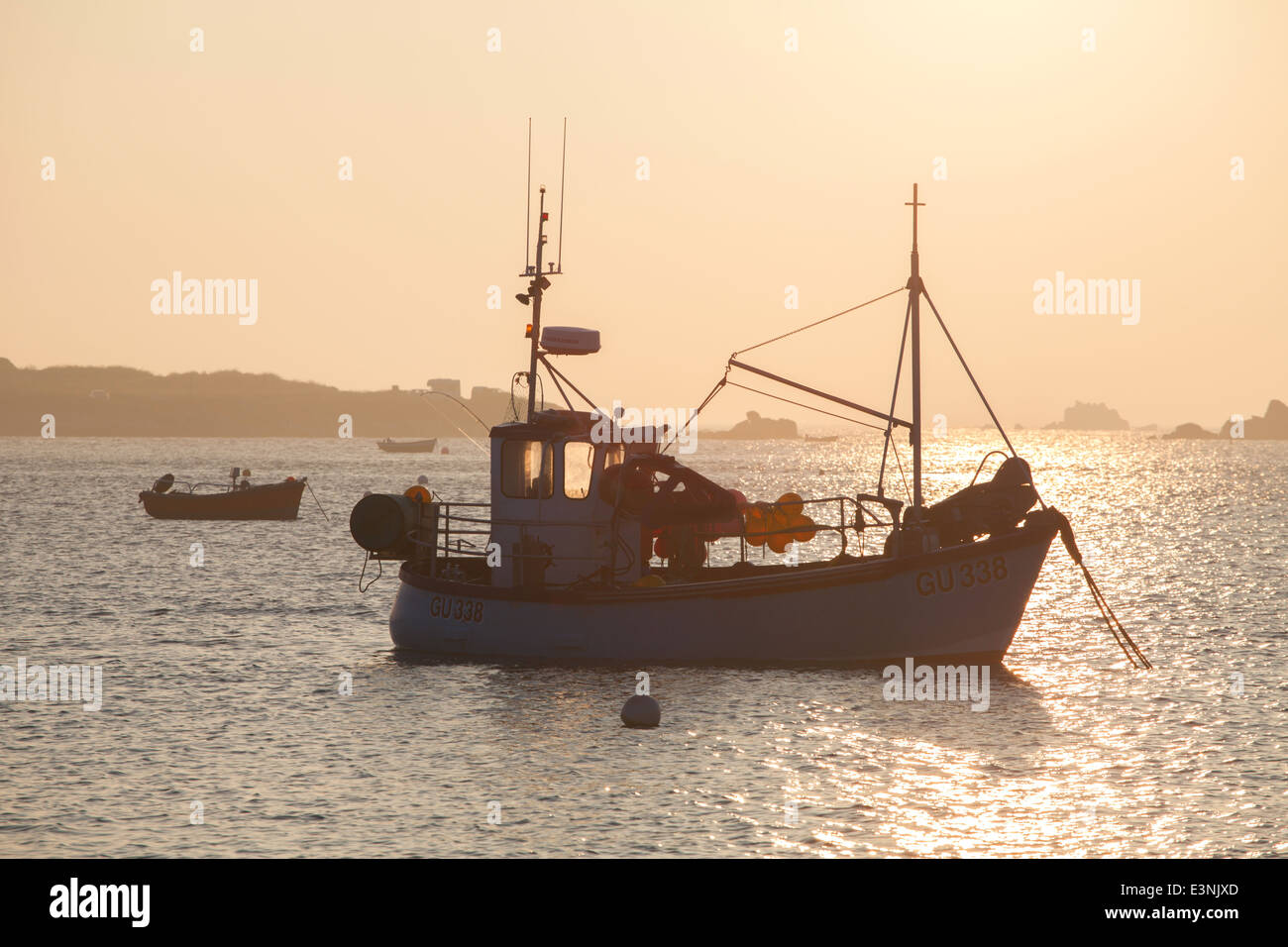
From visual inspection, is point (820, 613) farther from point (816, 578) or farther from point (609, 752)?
point (609, 752)

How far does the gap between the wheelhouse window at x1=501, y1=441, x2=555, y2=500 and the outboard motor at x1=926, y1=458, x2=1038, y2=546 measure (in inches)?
268

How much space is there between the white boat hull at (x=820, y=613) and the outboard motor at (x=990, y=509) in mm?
570

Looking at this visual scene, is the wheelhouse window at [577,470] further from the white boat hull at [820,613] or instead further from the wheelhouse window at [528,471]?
the white boat hull at [820,613]

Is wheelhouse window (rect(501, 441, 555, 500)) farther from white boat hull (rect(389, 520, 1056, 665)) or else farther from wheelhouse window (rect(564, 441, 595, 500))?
white boat hull (rect(389, 520, 1056, 665))

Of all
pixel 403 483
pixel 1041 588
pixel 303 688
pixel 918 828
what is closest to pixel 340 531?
pixel 1041 588

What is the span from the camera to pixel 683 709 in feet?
65.9

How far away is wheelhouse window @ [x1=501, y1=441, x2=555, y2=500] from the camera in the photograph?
23031 millimetres

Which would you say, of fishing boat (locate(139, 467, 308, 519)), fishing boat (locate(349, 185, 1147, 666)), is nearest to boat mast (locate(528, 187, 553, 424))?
fishing boat (locate(349, 185, 1147, 666))

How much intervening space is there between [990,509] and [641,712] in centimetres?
755

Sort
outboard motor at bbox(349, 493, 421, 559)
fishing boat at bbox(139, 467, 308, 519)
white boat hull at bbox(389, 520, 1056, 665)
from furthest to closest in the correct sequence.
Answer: fishing boat at bbox(139, 467, 308, 519) < outboard motor at bbox(349, 493, 421, 559) < white boat hull at bbox(389, 520, 1056, 665)

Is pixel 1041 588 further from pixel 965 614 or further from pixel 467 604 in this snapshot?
pixel 467 604

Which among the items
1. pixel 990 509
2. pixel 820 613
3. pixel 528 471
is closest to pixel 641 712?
pixel 820 613
